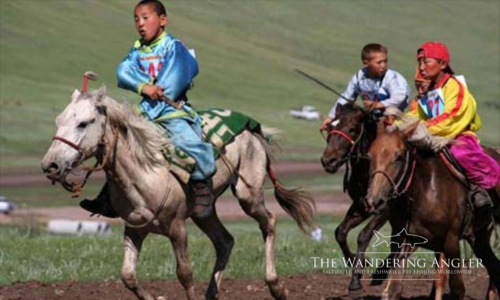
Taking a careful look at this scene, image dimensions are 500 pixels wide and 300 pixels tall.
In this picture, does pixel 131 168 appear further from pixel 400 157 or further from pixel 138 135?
pixel 400 157

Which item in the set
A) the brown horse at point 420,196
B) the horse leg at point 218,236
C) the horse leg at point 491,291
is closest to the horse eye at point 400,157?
the brown horse at point 420,196

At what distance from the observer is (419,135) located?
10.9 metres

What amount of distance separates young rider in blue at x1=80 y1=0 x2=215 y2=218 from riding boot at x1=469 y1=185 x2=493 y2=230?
2.29 m

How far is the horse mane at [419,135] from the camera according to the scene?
10.9 metres

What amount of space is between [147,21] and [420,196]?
274 centimetres

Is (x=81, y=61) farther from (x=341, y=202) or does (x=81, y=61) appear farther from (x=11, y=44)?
(x=341, y=202)

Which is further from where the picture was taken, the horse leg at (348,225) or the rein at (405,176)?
the horse leg at (348,225)

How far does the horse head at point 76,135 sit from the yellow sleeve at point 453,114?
305cm

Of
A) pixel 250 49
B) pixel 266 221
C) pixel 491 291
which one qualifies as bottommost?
pixel 250 49

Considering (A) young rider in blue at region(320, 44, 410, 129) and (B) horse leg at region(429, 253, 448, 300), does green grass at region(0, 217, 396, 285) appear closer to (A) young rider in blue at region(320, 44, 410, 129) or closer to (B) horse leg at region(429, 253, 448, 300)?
(A) young rider in blue at region(320, 44, 410, 129)

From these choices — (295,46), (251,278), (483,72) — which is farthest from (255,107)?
(251,278)

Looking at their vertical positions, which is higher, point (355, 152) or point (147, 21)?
point (147, 21)

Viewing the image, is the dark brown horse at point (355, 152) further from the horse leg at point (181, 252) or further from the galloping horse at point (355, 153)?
the horse leg at point (181, 252)

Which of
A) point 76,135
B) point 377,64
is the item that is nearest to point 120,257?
point 377,64
